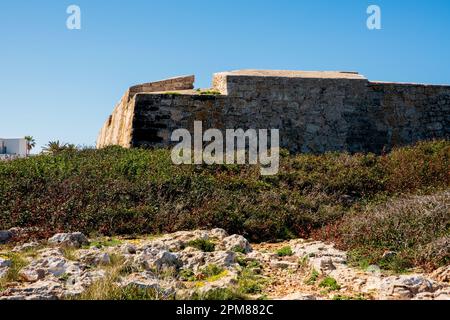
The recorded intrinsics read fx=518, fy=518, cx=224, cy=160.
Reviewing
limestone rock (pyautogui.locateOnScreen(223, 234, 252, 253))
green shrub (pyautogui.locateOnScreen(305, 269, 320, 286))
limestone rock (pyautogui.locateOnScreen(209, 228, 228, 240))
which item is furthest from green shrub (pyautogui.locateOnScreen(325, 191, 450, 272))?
limestone rock (pyautogui.locateOnScreen(209, 228, 228, 240))

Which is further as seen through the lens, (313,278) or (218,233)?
(218,233)

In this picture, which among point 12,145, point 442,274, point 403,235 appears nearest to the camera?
point 442,274

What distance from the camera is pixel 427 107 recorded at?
18672 millimetres

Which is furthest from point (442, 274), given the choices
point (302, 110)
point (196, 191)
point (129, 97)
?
point (129, 97)

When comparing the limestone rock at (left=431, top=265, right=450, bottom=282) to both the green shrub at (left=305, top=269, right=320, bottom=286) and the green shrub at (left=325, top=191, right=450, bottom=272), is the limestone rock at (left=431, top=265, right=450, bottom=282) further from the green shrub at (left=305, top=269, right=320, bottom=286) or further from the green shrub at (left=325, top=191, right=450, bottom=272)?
the green shrub at (left=305, top=269, right=320, bottom=286)

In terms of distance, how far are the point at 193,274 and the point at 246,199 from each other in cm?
432

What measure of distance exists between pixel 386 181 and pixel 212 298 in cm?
850

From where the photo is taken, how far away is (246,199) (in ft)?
34.5

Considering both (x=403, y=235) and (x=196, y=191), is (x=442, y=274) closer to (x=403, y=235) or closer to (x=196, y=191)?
(x=403, y=235)

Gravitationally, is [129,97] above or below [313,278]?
above

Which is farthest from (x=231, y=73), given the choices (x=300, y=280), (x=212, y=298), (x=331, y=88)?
(x=212, y=298)

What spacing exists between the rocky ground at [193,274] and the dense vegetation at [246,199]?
0.80 m

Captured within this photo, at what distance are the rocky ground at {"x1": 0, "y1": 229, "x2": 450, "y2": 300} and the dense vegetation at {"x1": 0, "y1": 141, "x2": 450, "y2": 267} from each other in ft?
2.63

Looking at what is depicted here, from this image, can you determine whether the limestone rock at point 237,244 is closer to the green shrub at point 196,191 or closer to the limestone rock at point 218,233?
the limestone rock at point 218,233
